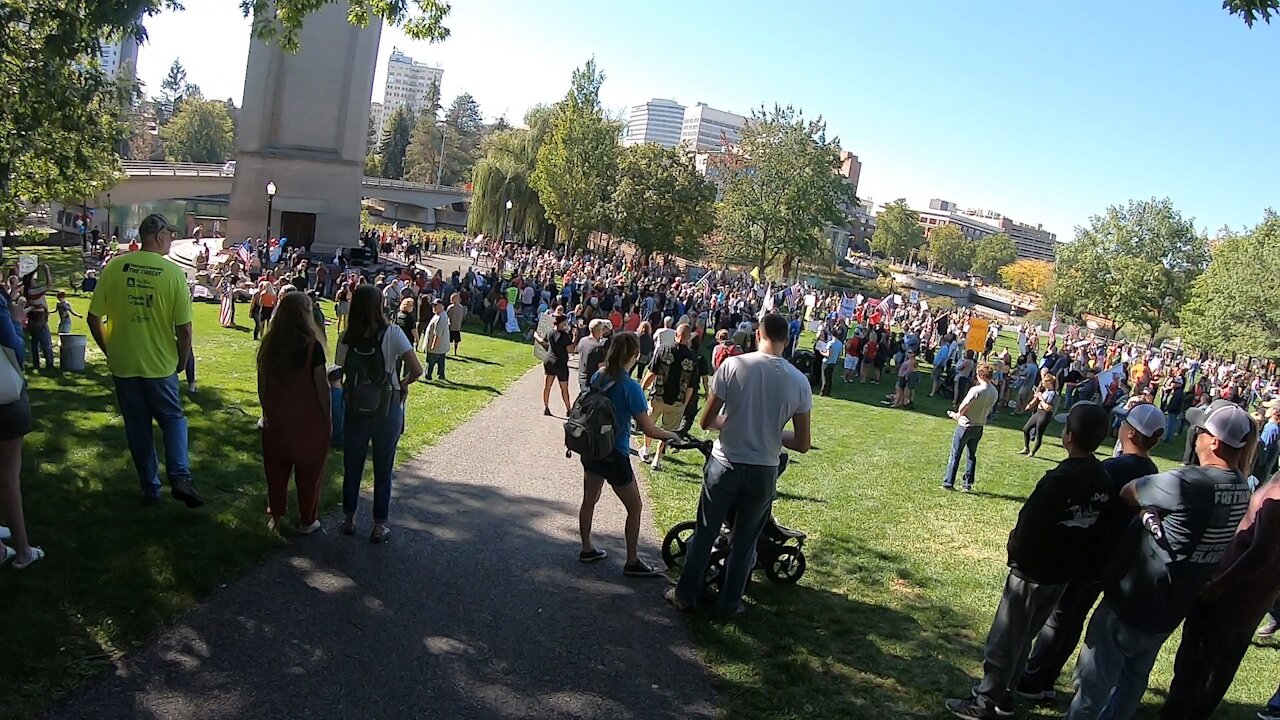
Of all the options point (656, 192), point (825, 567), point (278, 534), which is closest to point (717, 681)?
point (825, 567)

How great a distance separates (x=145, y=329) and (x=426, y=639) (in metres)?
2.77

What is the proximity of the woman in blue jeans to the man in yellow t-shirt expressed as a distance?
1.05 meters

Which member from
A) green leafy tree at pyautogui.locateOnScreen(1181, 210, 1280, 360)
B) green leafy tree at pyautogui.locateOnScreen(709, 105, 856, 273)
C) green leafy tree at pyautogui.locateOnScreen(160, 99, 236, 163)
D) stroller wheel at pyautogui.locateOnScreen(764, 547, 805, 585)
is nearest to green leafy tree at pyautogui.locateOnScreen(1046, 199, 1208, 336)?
green leafy tree at pyautogui.locateOnScreen(1181, 210, 1280, 360)

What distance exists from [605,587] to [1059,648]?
2.79 metres

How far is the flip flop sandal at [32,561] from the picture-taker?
4586 mm

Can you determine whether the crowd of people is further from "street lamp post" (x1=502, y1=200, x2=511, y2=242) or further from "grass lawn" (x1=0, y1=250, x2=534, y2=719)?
"street lamp post" (x1=502, y1=200, x2=511, y2=242)

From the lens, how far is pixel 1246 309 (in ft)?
125

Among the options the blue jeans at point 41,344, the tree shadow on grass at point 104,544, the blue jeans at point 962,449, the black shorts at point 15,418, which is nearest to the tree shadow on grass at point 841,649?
the tree shadow on grass at point 104,544

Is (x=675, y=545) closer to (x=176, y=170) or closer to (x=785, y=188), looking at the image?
(x=785, y=188)

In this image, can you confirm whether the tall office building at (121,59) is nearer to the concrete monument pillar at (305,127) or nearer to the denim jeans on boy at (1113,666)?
the concrete monument pillar at (305,127)

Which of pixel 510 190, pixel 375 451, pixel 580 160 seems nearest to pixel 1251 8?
pixel 375 451

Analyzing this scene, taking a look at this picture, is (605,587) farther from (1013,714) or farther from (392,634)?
(1013,714)

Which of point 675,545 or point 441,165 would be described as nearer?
point 675,545

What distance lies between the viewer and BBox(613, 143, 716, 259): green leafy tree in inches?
1860
